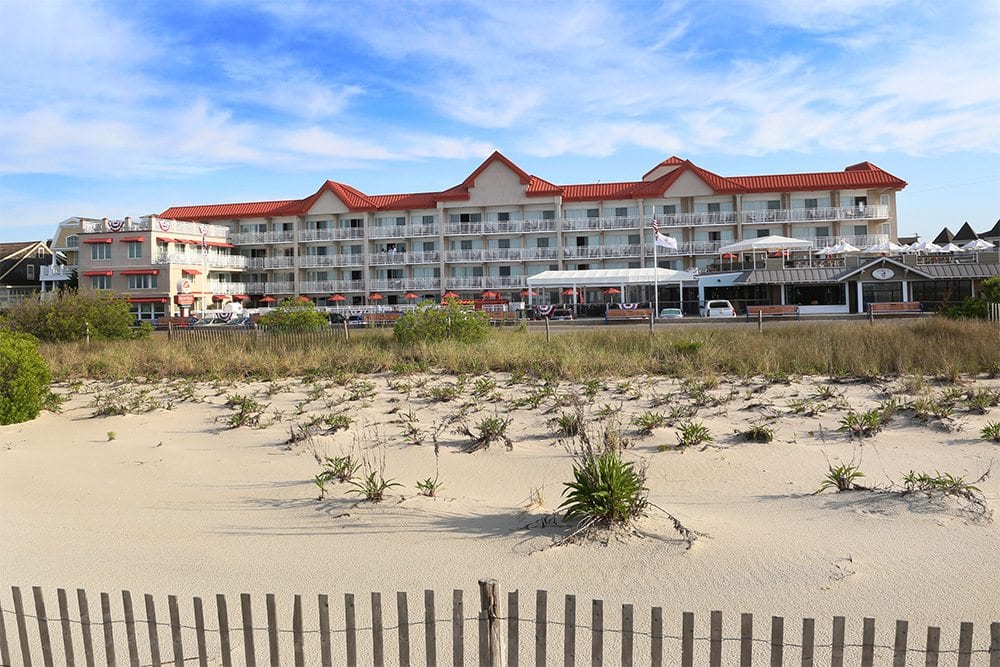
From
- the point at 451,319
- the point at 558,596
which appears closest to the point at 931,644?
the point at 558,596

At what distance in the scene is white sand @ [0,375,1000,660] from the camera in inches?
239

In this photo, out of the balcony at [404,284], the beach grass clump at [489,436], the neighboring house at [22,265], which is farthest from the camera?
the neighboring house at [22,265]

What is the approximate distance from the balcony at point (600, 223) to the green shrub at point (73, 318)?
48241 millimetres

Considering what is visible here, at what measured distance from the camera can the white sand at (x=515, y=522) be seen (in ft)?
19.9

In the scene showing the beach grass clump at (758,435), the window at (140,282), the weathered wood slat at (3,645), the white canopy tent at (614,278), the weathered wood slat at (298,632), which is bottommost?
the weathered wood slat at (3,645)

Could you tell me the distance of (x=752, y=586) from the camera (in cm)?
600

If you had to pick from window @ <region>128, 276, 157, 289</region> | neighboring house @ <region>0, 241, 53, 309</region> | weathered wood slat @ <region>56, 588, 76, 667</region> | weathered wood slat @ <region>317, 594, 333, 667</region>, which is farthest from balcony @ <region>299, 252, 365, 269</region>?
weathered wood slat @ <region>317, 594, 333, 667</region>

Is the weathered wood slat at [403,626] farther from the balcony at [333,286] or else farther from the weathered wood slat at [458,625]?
the balcony at [333,286]

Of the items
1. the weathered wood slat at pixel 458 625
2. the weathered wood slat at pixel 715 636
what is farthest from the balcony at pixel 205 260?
the weathered wood slat at pixel 715 636

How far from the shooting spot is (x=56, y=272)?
255 ft

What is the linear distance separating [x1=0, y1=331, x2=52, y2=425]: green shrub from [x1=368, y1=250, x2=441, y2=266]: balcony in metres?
58.8

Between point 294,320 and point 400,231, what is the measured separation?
51.3 meters

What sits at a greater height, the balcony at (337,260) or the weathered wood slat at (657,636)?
the balcony at (337,260)

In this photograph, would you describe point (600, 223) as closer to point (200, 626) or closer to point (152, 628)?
point (152, 628)
